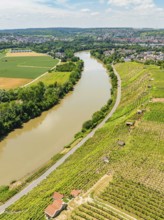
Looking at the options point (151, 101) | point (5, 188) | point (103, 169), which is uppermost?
point (151, 101)

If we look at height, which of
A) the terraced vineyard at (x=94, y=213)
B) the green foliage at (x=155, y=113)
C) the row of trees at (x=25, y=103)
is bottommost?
the terraced vineyard at (x=94, y=213)

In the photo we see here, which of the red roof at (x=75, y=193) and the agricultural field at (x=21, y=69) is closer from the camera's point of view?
the red roof at (x=75, y=193)

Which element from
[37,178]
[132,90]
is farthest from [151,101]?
[37,178]

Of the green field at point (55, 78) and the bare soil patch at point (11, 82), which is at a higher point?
the green field at point (55, 78)

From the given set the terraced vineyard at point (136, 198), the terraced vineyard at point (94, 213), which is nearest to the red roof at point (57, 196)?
the terraced vineyard at point (94, 213)

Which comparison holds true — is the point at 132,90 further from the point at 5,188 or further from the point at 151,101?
the point at 5,188

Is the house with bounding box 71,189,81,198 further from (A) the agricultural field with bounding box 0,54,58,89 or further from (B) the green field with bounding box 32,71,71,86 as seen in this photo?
(B) the green field with bounding box 32,71,71,86

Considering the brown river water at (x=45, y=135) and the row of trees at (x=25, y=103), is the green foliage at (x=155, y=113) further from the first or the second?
the row of trees at (x=25, y=103)

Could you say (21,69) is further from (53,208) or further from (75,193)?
(53,208)
